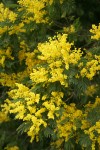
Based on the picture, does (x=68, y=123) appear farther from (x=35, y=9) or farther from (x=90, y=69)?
(x=35, y=9)

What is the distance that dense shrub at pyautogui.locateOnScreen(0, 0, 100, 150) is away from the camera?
3.64 meters

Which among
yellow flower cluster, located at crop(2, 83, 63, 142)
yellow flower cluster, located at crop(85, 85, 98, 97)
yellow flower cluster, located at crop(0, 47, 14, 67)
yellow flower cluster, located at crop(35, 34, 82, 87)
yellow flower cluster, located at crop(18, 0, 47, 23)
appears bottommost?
yellow flower cluster, located at crop(2, 83, 63, 142)

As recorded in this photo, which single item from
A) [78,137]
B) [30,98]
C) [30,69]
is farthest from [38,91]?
[30,69]

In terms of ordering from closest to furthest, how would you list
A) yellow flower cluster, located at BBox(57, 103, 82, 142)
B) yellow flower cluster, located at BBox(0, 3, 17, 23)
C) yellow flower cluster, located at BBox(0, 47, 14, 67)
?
yellow flower cluster, located at BBox(57, 103, 82, 142), yellow flower cluster, located at BBox(0, 3, 17, 23), yellow flower cluster, located at BBox(0, 47, 14, 67)

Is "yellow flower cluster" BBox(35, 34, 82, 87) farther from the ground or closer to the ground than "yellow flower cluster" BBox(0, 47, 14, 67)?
closer to the ground

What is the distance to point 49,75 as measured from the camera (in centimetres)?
366

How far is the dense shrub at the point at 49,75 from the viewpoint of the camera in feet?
11.9

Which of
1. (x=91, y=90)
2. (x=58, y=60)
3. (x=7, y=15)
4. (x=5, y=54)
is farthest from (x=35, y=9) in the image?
(x=91, y=90)

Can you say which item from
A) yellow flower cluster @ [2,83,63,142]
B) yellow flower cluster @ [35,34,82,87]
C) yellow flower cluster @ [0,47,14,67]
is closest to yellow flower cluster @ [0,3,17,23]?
yellow flower cluster @ [0,47,14,67]

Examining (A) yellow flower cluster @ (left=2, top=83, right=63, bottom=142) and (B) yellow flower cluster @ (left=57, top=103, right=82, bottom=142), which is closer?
(A) yellow flower cluster @ (left=2, top=83, right=63, bottom=142)

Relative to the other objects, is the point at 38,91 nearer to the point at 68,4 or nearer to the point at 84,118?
the point at 84,118

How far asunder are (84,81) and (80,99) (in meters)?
1.26

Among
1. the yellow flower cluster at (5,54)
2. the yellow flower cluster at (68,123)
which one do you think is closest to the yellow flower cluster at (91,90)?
the yellow flower cluster at (68,123)

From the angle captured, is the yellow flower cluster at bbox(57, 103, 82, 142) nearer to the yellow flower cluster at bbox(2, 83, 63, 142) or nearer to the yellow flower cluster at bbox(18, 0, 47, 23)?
the yellow flower cluster at bbox(2, 83, 63, 142)
